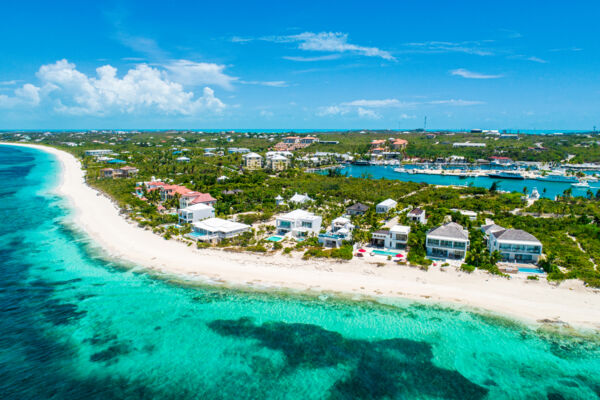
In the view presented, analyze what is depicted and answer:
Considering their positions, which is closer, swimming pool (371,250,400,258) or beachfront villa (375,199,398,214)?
swimming pool (371,250,400,258)

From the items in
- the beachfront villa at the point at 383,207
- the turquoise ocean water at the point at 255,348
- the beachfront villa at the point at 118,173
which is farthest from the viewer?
the beachfront villa at the point at 118,173

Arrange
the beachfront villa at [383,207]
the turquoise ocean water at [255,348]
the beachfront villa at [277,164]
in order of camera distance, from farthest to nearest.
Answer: the beachfront villa at [277,164] < the beachfront villa at [383,207] < the turquoise ocean water at [255,348]

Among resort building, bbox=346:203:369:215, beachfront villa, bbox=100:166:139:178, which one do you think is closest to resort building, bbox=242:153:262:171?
beachfront villa, bbox=100:166:139:178

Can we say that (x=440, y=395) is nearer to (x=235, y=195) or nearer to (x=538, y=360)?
(x=538, y=360)

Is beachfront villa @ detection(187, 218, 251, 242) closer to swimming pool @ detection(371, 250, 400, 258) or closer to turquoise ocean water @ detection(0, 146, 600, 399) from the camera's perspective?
turquoise ocean water @ detection(0, 146, 600, 399)

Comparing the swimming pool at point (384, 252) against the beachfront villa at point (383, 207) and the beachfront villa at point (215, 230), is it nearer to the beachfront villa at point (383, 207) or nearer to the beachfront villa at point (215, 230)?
the beachfront villa at point (215, 230)

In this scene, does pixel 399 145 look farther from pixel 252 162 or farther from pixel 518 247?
pixel 518 247

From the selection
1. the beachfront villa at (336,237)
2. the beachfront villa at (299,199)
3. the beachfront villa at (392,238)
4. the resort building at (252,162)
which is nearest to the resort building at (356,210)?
the beachfront villa at (299,199)
